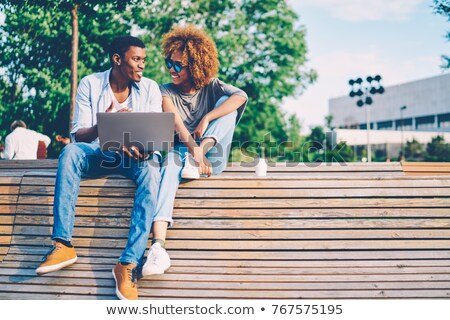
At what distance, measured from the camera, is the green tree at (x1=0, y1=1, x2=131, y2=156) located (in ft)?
56.1

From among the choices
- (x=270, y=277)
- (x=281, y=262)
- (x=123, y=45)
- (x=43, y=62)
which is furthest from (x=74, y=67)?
(x=270, y=277)

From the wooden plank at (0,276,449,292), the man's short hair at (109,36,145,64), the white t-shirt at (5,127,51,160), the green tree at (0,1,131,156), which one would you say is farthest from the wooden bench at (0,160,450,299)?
the green tree at (0,1,131,156)

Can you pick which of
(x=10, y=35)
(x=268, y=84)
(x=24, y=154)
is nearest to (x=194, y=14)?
(x=268, y=84)

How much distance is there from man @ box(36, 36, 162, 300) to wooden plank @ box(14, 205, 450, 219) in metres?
0.31

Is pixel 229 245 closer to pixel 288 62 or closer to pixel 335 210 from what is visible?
pixel 335 210

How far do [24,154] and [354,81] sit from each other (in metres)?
22.5

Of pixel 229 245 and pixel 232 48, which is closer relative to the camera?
pixel 229 245

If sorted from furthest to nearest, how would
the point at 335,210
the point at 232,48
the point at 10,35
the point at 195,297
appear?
the point at 232,48 → the point at 10,35 → the point at 335,210 → the point at 195,297

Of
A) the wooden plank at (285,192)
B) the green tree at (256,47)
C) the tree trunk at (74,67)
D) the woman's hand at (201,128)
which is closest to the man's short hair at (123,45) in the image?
the woman's hand at (201,128)

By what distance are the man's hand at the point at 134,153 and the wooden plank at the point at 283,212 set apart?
0.40m

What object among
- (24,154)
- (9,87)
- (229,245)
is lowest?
(229,245)

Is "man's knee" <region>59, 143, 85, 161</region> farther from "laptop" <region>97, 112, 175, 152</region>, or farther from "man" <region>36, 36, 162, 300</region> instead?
"laptop" <region>97, 112, 175, 152</region>

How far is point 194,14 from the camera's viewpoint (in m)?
23.6
